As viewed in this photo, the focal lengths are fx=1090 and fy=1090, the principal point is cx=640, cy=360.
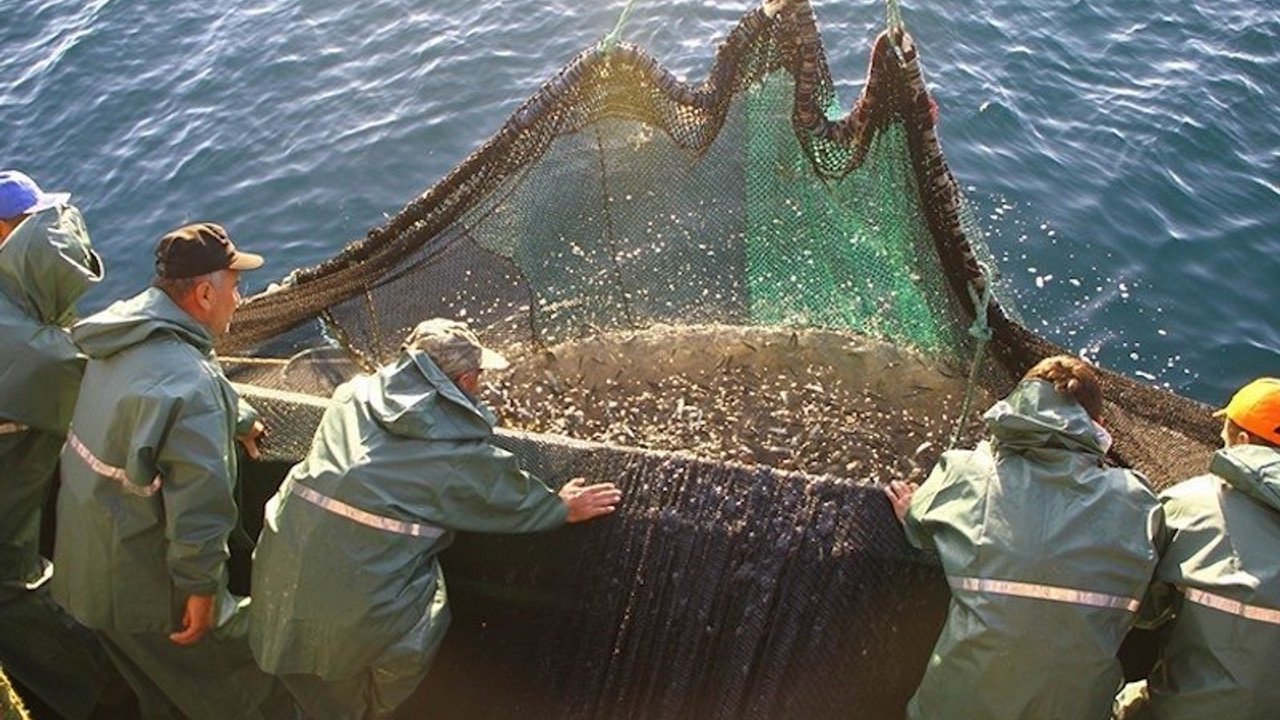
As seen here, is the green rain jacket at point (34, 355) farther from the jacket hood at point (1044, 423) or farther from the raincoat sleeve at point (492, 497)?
the jacket hood at point (1044, 423)

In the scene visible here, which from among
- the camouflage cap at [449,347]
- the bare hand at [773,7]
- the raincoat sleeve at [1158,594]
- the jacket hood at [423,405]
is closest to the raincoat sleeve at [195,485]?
the jacket hood at [423,405]

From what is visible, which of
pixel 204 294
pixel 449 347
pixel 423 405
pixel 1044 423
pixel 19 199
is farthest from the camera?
pixel 19 199

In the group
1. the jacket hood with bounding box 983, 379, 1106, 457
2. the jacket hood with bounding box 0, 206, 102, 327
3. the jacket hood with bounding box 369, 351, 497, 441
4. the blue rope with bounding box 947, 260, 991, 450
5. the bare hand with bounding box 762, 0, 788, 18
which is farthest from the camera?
the bare hand with bounding box 762, 0, 788, 18

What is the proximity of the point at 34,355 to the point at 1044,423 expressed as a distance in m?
3.97

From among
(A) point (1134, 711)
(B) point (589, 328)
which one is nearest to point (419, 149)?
(B) point (589, 328)

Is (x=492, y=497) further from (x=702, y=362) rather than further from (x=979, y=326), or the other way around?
(x=702, y=362)

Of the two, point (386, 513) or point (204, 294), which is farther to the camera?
point (204, 294)

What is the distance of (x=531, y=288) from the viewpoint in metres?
6.64

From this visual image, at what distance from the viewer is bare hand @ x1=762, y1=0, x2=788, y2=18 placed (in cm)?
569

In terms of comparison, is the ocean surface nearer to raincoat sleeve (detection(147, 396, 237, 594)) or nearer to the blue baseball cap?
the blue baseball cap

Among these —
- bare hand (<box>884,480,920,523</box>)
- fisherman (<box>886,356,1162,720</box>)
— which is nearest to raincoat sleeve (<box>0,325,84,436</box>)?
bare hand (<box>884,480,920,523</box>)

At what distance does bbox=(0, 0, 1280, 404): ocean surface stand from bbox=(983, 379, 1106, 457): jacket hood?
4.81 m

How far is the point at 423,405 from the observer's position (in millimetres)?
3799

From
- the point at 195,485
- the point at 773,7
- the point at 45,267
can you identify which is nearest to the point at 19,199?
the point at 45,267
